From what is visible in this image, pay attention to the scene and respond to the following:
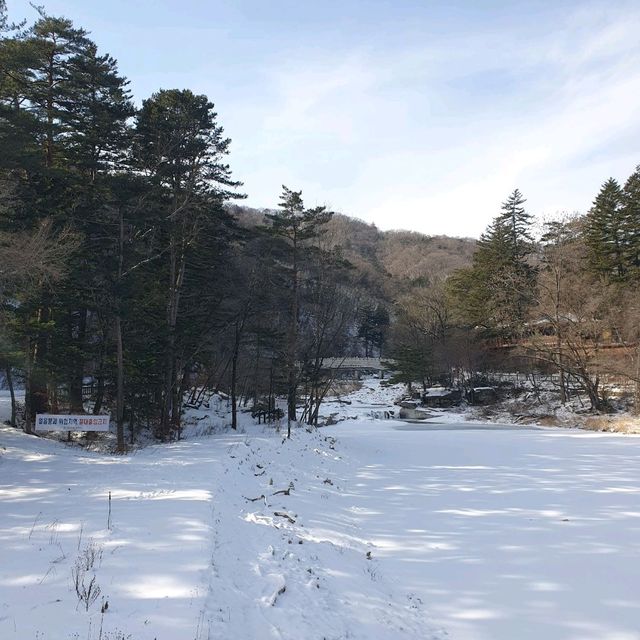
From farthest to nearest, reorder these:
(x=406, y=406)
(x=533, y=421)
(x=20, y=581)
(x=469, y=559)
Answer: (x=406, y=406)
(x=533, y=421)
(x=469, y=559)
(x=20, y=581)

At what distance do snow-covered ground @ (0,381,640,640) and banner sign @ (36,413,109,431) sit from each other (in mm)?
820

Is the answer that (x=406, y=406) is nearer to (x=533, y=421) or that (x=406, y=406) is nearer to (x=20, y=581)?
(x=533, y=421)

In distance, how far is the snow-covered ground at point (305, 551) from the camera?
14.3 feet

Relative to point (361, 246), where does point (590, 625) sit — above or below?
below

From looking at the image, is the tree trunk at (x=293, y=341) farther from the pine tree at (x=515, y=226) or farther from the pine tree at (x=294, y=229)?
the pine tree at (x=515, y=226)

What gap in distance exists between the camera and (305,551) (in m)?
6.67

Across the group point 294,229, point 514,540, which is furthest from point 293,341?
point 514,540

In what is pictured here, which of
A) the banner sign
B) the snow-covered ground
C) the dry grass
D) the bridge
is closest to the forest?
the banner sign

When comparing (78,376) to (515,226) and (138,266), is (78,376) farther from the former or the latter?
(515,226)

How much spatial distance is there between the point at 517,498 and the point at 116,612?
8.51 m

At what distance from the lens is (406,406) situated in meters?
42.7

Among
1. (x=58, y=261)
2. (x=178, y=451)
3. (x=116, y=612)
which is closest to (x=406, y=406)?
(x=178, y=451)

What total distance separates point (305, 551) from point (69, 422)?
945 cm

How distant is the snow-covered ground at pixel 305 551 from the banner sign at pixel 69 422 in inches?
32.3
